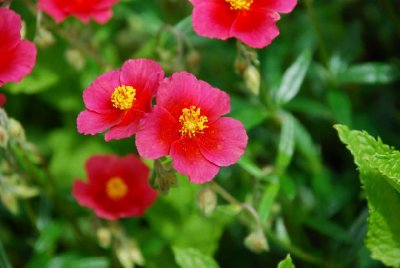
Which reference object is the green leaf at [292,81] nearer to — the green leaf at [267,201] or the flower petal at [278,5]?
the green leaf at [267,201]

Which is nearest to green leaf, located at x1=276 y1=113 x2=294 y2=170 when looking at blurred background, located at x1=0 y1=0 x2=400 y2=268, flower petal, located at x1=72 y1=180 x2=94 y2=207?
blurred background, located at x1=0 y1=0 x2=400 y2=268

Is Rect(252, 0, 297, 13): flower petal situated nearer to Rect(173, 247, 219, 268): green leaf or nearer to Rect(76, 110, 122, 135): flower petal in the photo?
Rect(76, 110, 122, 135): flower petal

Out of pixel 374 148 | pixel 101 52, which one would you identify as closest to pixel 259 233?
pixel 374 148

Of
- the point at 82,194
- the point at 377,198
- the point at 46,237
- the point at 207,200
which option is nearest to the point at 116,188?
the point at 82,194

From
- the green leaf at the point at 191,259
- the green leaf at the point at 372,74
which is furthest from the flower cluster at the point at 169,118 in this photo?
the green leaf at the point at 372,74

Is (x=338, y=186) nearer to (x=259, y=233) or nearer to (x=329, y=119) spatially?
(x=329, y=119)

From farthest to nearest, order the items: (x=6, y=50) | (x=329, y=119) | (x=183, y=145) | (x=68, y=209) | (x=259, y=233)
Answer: (x=329, y=119) < (x=68, y=209) < (x=259, y=233) < (x=6, y=50) < (x=183, y=145)
